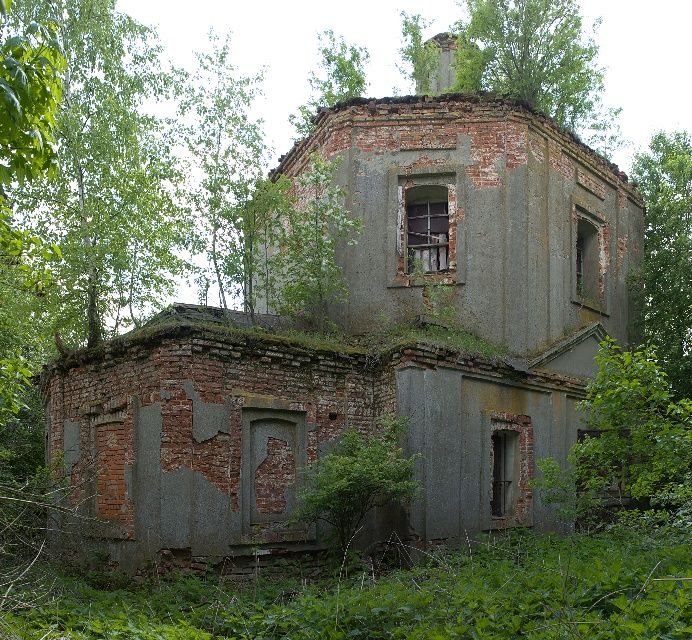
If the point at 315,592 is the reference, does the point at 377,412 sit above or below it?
above

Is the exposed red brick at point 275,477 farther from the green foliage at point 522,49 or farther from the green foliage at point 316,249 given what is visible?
the green foliage at point 522,49

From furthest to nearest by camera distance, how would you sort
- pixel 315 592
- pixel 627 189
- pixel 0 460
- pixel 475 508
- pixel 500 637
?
pixel 627 189 < pixel 0 460 < pixel 475 508 < pixel 315 592 < pixel 500 637

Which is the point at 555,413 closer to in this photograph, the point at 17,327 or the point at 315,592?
the point at 315,592

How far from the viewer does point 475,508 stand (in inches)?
496

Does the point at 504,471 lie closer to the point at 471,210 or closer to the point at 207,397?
the point at 471,210

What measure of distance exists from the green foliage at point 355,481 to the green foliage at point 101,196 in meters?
4.72

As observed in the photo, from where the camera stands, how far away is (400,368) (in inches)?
482

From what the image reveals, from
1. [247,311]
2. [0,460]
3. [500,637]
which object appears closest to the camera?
[500,637]

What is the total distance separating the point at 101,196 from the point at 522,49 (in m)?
9.96

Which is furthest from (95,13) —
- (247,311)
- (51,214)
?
(247,311)

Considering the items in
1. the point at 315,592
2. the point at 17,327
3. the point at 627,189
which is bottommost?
the point at 315,592

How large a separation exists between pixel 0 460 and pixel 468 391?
9412 mm

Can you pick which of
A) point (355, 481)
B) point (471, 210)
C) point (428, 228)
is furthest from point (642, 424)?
point (428, 228)

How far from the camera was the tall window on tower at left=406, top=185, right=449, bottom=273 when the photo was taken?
48.1 ft
